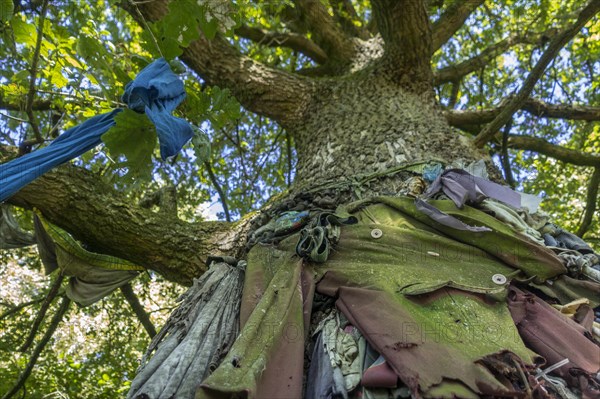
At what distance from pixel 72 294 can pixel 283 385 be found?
6.93ft

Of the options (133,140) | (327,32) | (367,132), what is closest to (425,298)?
(133,140)

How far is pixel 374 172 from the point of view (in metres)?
2.75

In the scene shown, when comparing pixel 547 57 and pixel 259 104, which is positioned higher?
pixel 259 104

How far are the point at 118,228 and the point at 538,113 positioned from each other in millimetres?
3916

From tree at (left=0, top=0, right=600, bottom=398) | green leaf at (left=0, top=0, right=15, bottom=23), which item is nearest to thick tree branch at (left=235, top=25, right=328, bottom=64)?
tree at (left=0, top=0, right=600, bottom=398)

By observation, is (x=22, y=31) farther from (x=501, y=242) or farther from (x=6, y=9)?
(x=501, y=242)

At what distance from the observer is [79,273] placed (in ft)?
9.47

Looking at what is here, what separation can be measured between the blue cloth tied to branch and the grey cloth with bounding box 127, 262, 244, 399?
676mm

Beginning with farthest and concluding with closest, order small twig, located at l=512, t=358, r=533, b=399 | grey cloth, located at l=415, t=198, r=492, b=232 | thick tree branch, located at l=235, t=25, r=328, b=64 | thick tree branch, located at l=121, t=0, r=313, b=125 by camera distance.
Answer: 1. thick tree branch, located at l=235, t=25, r=328, b=64
2. thick tree branch, located at l=121, t=0, r=313, b=125
3. grey cloth, located at l=415, t=198, r=492, b=232
4. small twig, located at l=512, t=358, r=533, b=399

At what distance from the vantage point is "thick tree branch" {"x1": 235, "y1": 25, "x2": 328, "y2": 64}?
5230 mm

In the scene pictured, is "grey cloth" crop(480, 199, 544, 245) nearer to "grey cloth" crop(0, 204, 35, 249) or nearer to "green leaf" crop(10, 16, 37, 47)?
"green leaf" crop(10, 16, 37, 47)

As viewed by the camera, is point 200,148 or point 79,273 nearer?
point 200,148

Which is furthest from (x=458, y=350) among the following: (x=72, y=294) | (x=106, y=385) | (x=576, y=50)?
(x=576, y=50)

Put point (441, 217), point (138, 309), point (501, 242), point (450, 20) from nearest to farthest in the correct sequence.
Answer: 1. point (501, 242)
2. point (441, 217)
3. point (138, 309)
4. point (450, 20)
